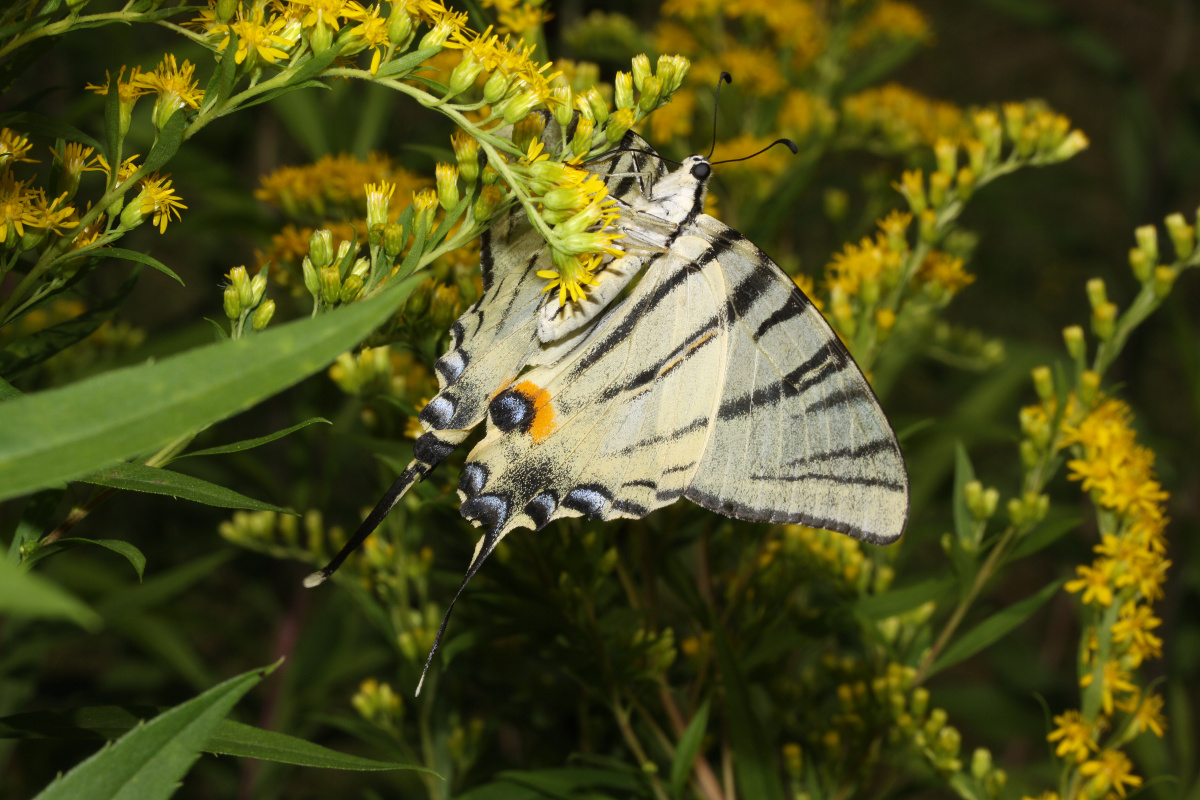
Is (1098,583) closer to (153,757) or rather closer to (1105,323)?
(1105,323)

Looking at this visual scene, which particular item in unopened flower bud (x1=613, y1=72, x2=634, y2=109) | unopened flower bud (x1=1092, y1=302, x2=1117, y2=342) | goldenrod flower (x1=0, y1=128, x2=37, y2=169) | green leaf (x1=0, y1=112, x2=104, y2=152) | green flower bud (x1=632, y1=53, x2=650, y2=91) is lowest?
unopened flower bud (x1=1092, y1=302, x2=1117, y2=342)

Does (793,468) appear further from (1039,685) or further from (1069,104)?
(1069,104)

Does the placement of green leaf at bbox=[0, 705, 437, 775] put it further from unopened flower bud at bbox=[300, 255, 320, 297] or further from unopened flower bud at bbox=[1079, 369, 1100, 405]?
unopened flower bud at bbox=[1079, 369, 1100, 405]

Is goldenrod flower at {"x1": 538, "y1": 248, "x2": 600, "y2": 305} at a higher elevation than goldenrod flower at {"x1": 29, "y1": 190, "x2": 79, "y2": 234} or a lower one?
lower

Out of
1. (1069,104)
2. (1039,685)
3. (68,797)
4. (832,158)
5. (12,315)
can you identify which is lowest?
(1039,685)

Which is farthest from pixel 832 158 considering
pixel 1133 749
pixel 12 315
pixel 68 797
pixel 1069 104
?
pixel 1069 104

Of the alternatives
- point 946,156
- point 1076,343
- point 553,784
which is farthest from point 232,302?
point 1076,343

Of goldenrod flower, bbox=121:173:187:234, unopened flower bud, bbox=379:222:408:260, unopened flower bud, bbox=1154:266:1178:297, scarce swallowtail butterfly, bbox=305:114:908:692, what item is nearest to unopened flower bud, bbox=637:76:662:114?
scarce swallowtail butterfly, bbox=305:114:908:692

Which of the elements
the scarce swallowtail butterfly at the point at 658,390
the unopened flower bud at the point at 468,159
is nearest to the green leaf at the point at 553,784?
the scarce swallowtail butterfly at the point at 658,390
